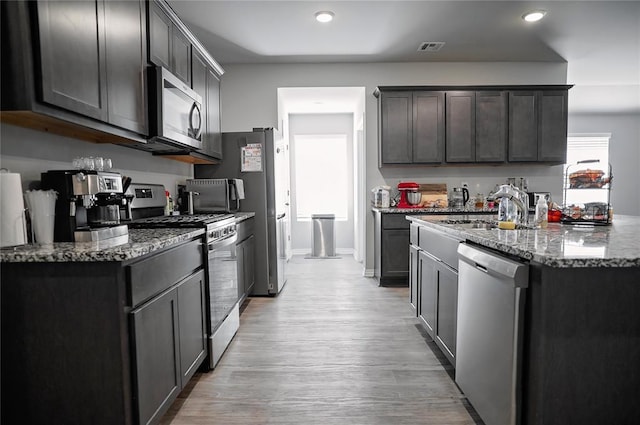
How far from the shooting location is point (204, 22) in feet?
10.9

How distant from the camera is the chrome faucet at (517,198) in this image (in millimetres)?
1895

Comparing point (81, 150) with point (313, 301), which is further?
point (313, 301)

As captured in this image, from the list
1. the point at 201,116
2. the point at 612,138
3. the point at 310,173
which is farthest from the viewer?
the point at 612,138

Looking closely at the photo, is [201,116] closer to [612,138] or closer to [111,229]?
[111,229]

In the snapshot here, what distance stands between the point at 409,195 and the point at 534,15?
2.17 m

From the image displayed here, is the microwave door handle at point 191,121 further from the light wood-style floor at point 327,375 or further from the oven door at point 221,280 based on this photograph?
the light wood-style floor at point 327,375

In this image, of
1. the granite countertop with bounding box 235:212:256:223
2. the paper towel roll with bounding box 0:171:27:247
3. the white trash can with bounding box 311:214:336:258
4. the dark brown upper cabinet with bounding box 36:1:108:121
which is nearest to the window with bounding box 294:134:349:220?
the white trash can with bounding box 311:214:336:258

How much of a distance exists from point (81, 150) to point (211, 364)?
1.53 meters

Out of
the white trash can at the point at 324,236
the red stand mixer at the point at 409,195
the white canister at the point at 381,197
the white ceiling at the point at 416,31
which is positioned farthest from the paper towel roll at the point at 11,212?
the white trash can at the point at 324,236

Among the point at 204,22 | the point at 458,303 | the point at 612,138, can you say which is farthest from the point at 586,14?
the point at 612,138

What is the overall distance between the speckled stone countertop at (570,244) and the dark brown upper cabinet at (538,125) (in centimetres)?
257

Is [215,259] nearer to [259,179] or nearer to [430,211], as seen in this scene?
[259,179]

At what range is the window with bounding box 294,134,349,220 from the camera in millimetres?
6473

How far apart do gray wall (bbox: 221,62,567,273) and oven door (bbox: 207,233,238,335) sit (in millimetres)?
2317
